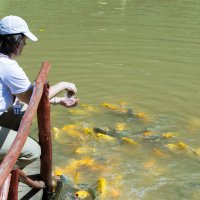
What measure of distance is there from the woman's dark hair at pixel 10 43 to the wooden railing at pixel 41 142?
35cm

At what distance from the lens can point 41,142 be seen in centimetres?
470

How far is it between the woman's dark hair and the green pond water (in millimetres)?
2382

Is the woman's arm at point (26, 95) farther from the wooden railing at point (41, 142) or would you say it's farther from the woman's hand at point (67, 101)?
the woman's hand at point (67, 101)

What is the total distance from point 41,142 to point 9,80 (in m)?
0.92

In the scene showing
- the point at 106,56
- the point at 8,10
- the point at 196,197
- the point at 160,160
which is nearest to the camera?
the point at 196,197

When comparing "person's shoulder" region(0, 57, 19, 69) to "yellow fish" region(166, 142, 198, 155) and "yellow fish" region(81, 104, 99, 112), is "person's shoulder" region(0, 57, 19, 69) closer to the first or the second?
"yellow fish" region(166, 142, 198, 155)

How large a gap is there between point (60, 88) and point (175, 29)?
10.1 m

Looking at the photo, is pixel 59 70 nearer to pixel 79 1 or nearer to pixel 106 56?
pixel 106 56

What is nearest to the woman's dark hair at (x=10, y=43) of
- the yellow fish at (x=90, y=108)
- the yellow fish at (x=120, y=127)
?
the yellow fish at (x=120, y=127)

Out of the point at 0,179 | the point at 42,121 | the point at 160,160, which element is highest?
the point at 0,179

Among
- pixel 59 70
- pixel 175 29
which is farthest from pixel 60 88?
pixel 175 29

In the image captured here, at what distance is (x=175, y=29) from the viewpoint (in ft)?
47.0

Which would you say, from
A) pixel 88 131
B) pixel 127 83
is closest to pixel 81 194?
pixel 88 131

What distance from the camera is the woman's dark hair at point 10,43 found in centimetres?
420
